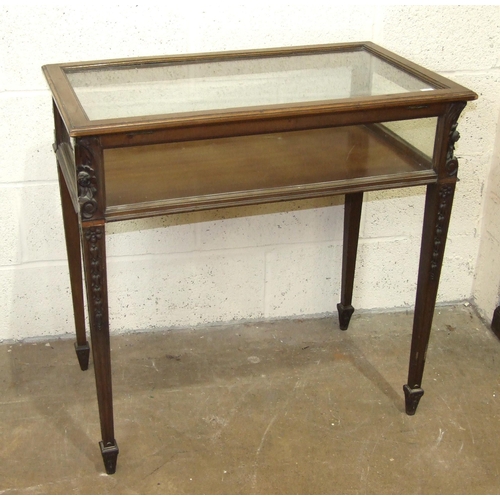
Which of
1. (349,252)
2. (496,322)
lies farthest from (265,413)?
(496,322)

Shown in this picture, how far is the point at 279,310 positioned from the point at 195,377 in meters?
0.43

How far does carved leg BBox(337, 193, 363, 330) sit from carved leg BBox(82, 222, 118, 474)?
0.95m

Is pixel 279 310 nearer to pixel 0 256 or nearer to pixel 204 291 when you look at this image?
pixel 204 291

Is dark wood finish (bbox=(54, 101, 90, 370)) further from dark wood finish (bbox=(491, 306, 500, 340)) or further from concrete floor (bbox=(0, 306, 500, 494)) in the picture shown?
dark wood finish (bbox=(491, 306, 500, 340))

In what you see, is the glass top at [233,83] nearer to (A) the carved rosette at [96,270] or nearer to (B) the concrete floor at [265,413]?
(A) the carved rosette at [96,270]

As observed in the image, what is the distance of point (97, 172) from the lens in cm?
165

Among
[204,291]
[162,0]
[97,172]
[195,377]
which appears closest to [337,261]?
[204,291]

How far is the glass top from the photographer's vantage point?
73.6 inches

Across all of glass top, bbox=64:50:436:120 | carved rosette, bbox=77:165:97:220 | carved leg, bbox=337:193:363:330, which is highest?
glass top, bbox=64:50:436:120

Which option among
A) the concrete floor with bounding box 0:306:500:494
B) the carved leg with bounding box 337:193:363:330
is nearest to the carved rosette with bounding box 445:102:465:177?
the carved leg with bounding box 337:193:363:330

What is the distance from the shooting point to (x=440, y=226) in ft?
6.48

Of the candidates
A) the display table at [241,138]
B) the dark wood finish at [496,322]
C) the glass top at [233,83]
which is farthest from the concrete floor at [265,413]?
the glass top at [233,83]

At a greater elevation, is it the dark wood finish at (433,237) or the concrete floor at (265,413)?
the dark wood finish at (433,237)

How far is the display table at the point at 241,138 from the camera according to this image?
1689mm
